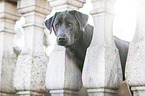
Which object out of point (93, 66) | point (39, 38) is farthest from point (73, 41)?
point (39, 38)

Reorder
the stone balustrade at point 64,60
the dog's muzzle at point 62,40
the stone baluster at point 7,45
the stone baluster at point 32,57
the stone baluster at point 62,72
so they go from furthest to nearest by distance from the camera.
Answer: the stone baluster at point 7,45 < the stone baluster at point 32,57 < the stone baluster at point 62,72 < the dog's muzzle at point 62,40 < the stone balustrade at point 64,60

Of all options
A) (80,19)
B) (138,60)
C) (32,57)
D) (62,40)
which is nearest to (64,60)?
(62,40)

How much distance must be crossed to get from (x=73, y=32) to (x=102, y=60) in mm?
744

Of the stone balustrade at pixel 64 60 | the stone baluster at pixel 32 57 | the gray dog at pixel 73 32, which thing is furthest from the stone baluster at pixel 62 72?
the stone baluster at pixel 32 57

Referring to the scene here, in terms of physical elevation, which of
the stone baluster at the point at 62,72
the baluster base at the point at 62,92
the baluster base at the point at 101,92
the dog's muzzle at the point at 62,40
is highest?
A: the dog's muzzle at the point at 62,40

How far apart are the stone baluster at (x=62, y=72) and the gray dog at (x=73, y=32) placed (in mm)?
148

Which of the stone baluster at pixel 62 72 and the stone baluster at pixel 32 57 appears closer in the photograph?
the stone baluster at pixel 62 72

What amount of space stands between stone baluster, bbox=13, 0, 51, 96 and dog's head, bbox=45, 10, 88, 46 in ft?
2.53

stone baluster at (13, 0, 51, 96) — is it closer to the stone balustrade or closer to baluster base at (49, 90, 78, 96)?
the stone balustrade

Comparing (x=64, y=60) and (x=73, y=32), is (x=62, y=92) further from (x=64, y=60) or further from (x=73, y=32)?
(x=73, y=32)

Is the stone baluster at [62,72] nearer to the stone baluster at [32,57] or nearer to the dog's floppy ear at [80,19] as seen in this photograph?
the dog's floppy ear at [80,19]

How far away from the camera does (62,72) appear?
4273mm

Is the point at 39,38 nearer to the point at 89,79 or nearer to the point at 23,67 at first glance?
the point at 23,67

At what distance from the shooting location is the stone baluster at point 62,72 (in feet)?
14.0
